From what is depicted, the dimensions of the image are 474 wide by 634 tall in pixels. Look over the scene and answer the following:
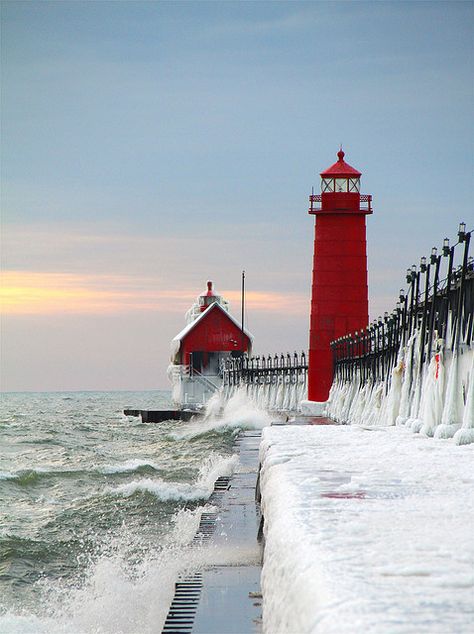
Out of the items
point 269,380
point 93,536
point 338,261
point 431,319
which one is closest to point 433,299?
point 431,319

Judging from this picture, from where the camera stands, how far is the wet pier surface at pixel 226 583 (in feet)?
19.3

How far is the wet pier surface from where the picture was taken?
587 cm

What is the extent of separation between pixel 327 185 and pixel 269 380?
2662 cm

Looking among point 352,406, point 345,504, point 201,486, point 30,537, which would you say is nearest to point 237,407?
point 352,406

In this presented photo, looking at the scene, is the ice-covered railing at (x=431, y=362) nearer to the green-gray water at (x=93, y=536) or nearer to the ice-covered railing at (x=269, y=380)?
the green-gray water at (x=93, y=536)

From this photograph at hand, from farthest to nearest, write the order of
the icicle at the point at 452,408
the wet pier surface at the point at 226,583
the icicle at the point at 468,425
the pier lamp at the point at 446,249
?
the pier lamp at the point at 446,249, the icicle at the point at 452,408, the icicle at the point at 468,425, the wet pier surface at the point at 226,583

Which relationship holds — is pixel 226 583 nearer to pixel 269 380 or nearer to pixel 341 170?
pixel 341 170

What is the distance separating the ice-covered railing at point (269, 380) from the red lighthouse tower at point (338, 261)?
1430 centimetres

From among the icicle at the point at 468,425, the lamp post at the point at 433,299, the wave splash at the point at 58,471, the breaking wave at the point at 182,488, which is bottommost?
the wave splash at the point at 58,471

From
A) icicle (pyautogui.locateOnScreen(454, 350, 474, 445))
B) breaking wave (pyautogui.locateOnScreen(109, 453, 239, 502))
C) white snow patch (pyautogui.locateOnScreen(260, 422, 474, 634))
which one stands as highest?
icicle (pyautogui.locateOnScreen(454, 350, 474, 445))

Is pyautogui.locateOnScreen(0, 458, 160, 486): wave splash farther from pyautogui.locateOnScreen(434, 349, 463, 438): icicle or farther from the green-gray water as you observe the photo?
pyautogui.locateOnScreen(434, 349, 463, 438): icicle

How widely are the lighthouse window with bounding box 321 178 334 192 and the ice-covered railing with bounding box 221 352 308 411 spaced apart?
1576 cm

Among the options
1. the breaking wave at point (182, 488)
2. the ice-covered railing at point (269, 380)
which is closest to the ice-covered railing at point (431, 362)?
the breaking wave at point (182, 488)

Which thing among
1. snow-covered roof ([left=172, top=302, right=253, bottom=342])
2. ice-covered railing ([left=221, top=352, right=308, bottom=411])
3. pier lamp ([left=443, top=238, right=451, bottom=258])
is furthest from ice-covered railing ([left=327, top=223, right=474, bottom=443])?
snow-covered roof ([left=172, top=302, right=253, bottom=342])
